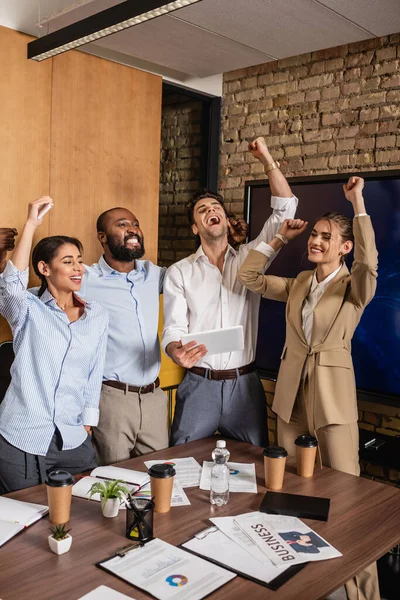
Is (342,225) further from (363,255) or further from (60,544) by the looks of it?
(60,544)

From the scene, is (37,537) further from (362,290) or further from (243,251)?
(243,251)

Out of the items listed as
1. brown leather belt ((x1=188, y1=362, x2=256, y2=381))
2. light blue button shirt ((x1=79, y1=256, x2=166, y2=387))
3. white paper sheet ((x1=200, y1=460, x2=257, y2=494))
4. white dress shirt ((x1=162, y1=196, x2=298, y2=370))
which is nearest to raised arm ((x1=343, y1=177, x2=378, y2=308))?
white dress shirt ((x1=162, y1=196, x2=298, y2=370))

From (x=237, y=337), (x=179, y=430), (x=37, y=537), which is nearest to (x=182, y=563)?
(x=37, y=537)

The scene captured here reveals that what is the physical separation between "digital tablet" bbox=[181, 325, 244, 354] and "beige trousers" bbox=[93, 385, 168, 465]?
481mm

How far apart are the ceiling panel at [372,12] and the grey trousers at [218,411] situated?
1.87m

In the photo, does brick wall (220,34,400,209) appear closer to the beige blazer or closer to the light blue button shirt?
the beige blazer

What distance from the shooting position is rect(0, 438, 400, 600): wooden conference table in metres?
1.50

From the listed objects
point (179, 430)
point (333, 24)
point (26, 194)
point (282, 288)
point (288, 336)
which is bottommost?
point (179, 430)

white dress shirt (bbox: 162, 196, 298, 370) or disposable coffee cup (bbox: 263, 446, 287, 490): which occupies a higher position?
white dress shirt (bbox: 162, 196, 298, 370)

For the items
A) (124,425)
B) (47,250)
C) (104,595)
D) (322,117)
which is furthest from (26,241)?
(322,117)

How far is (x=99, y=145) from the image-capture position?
3641mm

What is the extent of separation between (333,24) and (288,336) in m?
1.69

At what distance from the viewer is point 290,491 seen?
6.93 ft

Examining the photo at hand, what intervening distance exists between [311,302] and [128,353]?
898 mm
